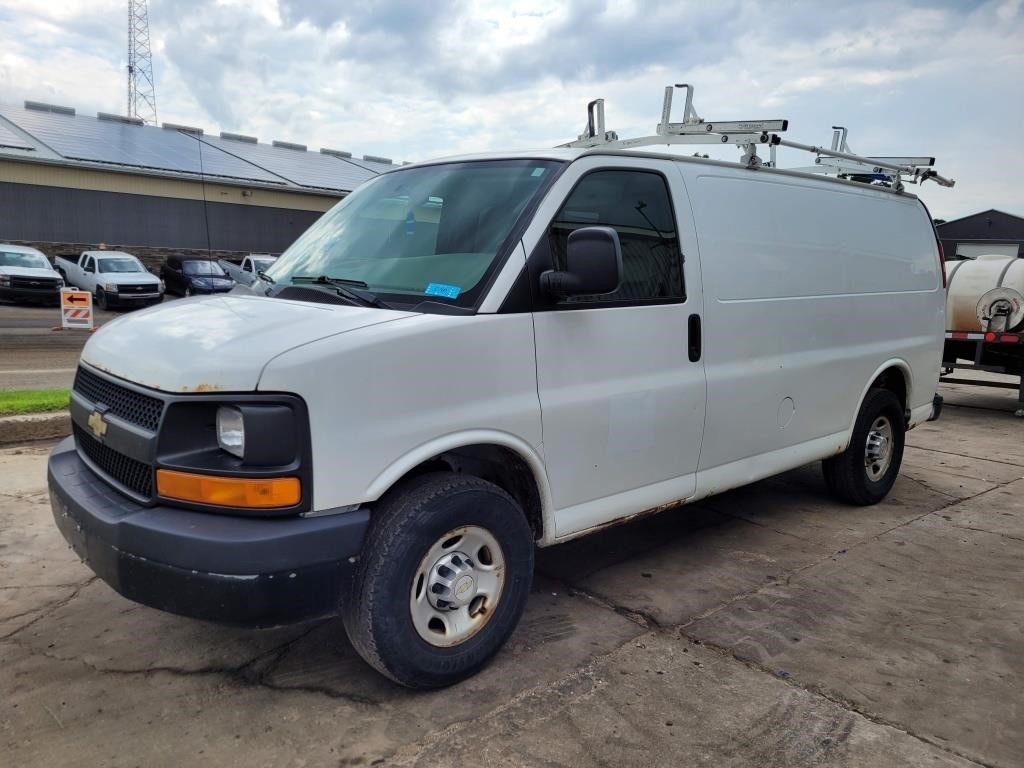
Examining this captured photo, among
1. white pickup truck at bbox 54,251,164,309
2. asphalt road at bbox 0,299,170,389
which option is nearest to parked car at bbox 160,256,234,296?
white pickup truck at bbox 54,251,164,309

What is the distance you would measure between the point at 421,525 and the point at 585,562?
191 centimetres

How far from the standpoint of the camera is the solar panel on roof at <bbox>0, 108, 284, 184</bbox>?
27.4m

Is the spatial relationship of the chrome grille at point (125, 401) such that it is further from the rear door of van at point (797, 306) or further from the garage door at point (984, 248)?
the garage door at point (984, 248)

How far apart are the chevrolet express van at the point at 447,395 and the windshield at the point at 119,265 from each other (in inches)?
814

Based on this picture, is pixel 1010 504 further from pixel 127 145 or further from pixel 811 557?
pixel 127 145

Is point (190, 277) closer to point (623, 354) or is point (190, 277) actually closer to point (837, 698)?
point (623, 354)

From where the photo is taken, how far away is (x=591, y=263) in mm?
3082

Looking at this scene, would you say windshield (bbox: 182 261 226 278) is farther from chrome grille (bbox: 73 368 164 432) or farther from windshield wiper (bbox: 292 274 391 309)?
chrome grille (bbox: 73 368 164 432)

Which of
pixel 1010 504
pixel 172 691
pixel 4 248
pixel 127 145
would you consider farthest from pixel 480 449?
pixel 127 145

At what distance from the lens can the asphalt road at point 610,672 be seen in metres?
2.73

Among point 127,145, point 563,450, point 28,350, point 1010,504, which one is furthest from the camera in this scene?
point 127,145

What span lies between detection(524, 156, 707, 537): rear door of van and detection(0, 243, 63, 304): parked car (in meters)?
21.1

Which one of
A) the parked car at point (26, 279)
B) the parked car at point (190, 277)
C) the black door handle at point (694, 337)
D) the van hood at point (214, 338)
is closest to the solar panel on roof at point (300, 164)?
the parked car at point (190, 277)

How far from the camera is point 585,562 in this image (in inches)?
176
